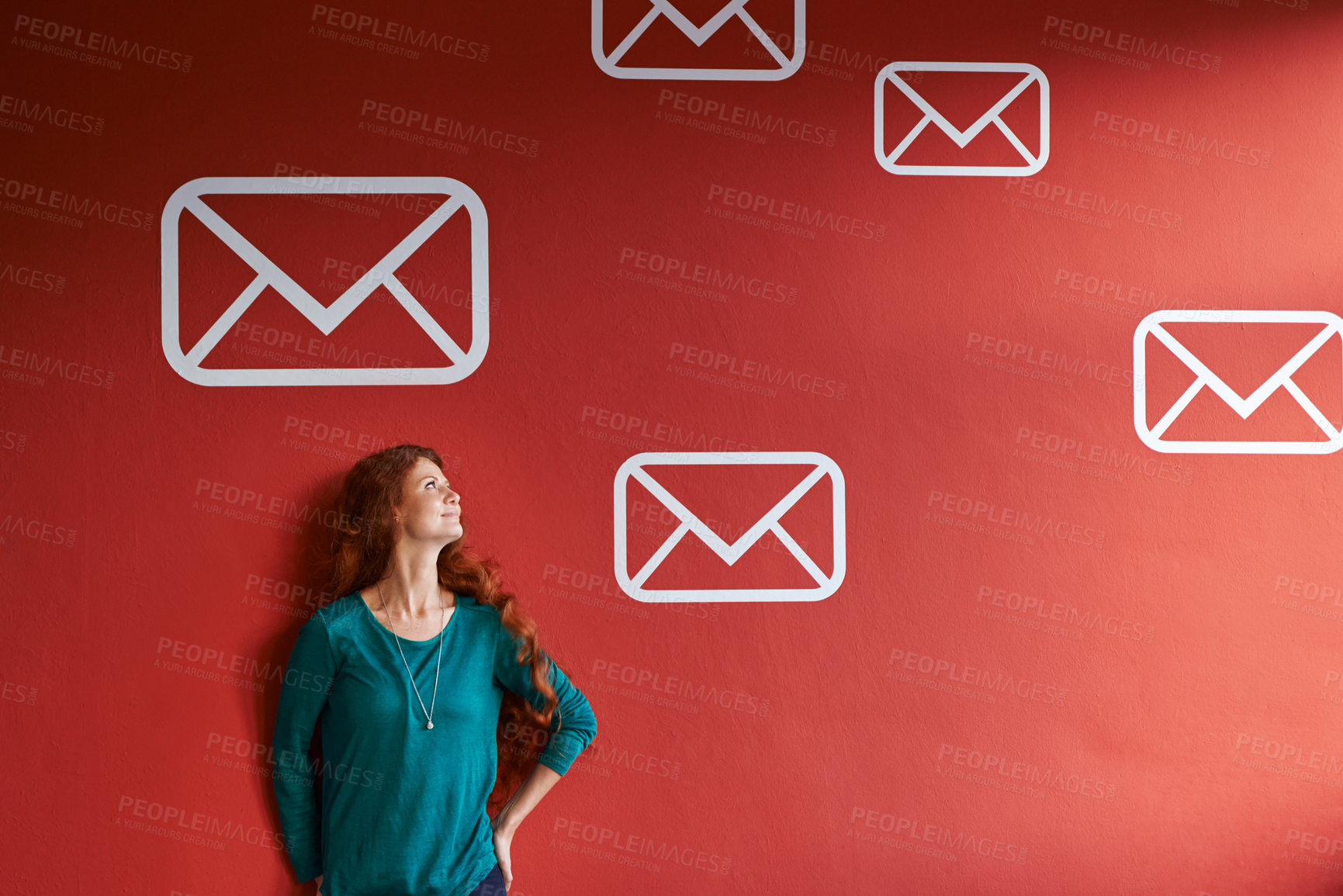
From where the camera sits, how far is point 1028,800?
2.15 meters

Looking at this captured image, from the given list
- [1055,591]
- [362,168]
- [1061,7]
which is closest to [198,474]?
[362,168]

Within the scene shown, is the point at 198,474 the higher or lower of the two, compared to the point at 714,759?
Answer: higher

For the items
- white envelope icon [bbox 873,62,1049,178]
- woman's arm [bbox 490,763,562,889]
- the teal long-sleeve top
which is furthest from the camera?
white envelope icon [bbox 873,62,1049,178]

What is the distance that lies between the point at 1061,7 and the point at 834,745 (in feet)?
5.53

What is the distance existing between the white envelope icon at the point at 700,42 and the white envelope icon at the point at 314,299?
16.6 inches

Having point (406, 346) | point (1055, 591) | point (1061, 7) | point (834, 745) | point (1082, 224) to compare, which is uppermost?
point (1061, 7)

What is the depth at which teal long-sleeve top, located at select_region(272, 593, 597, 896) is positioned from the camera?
1924 mm

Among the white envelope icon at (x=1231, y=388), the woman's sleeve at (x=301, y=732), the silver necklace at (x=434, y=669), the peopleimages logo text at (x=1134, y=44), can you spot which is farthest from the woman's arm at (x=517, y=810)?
the peopleimages logo text at (x=1134, y=44)

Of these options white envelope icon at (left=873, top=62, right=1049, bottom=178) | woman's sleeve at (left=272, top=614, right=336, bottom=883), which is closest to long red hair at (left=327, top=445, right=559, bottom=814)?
woman's sleeve at (left=272, top=614, right=336, bottom=883)

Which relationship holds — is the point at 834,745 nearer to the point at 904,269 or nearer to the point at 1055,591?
the point at 1055,591

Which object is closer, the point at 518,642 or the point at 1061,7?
the point at 518,642

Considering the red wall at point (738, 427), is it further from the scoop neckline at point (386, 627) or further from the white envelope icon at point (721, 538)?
the scoop neckline at point (386, 627)

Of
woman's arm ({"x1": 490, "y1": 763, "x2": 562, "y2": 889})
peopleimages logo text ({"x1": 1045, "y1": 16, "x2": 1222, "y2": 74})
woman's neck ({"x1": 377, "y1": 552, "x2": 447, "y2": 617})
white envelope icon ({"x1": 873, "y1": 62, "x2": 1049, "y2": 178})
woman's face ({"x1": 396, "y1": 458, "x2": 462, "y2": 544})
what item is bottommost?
woman's arm ({"x1": 490, "y1": 763, "x2": 562, "y2": 889})

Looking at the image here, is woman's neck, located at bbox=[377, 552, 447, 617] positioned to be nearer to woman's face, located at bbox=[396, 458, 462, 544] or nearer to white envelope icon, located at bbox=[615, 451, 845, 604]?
woman's face, located at bbox=[396, 458, 462, 544]
